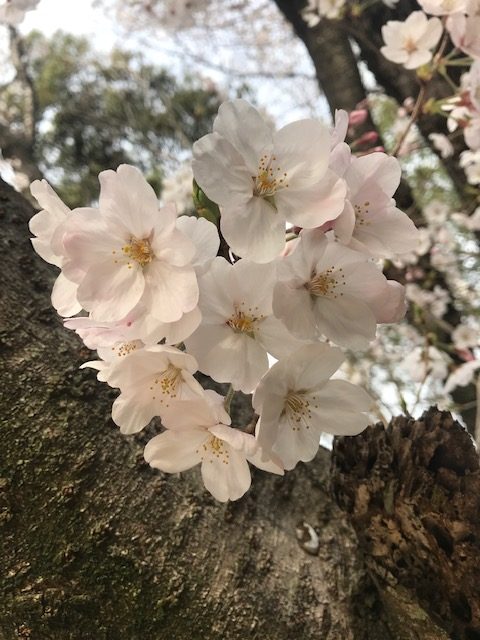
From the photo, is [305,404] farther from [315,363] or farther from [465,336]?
[465,336]

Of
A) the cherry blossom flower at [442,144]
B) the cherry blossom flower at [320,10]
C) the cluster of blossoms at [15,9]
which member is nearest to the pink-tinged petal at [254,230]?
the cluster of blossoms at [15,9]

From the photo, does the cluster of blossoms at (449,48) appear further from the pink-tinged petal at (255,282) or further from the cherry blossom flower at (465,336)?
the pink-tinged petal at (255,282)

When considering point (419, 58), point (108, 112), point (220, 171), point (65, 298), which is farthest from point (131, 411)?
point (108, 112)

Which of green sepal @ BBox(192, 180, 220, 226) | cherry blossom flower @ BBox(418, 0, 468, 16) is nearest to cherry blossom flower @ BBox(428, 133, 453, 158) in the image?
cherry blossom flower @ BBox(418, 0, 468, 16)

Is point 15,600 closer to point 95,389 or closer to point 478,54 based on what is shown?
point 95,389

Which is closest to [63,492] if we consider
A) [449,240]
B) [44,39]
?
[449,240]

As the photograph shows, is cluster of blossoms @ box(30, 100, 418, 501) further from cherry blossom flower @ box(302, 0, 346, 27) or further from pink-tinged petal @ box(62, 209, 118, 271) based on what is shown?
cherry blossom flower @ box(302, 0, 346, 27)

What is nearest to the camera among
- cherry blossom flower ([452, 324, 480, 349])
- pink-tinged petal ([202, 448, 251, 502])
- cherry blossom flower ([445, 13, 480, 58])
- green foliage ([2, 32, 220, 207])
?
pink-tinged petal ([202, 448, 251, 502])
